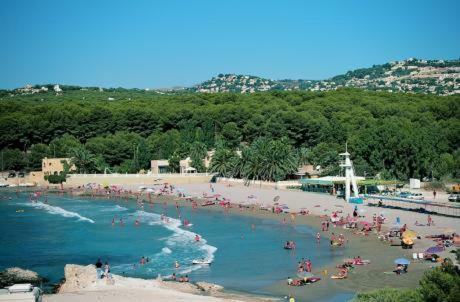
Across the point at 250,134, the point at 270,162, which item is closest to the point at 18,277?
the point at 270,162

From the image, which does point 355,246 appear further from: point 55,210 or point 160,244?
point 55,210

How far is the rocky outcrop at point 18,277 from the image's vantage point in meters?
29.9

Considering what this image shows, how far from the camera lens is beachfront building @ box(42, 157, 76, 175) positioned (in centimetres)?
8150

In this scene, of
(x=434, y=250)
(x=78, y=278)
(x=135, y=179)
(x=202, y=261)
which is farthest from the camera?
(x=135, y=179)

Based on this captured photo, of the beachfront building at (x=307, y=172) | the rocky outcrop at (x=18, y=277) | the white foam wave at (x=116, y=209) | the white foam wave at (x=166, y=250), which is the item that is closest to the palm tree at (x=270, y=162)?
the beachfront building at (x=307, y=172)

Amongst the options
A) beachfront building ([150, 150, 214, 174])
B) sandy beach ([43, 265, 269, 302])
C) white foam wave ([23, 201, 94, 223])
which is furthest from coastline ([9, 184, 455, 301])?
beachfront building ([150, 150, 214, 174])

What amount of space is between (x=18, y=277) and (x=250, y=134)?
2393 inches

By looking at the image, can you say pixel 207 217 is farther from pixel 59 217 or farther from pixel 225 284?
pixel 225 284

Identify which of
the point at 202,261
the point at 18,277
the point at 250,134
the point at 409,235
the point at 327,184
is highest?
the point at 250,134

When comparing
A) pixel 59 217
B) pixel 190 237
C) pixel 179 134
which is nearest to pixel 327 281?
pixel 190 237

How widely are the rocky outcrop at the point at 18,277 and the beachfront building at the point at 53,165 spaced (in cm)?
5061

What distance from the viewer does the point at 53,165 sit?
269ft

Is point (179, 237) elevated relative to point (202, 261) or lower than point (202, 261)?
elevated

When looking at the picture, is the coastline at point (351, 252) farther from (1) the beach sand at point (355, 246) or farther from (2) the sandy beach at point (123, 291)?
(2) the sandy beach at point (123, 291)
